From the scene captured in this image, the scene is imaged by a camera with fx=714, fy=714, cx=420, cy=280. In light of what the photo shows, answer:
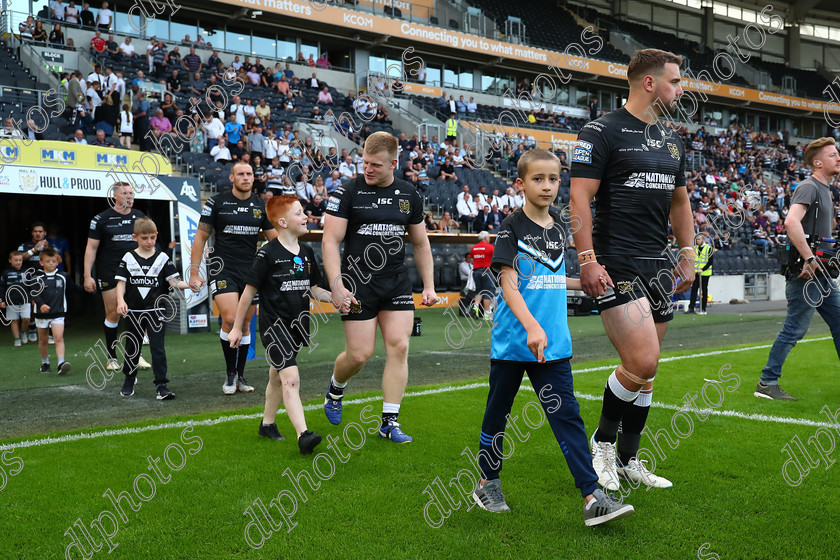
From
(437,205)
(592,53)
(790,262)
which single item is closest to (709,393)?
Answer: (790,262)

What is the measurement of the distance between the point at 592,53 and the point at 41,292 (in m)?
37.3

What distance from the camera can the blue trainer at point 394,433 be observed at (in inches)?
191

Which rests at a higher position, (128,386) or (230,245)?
(230,245)

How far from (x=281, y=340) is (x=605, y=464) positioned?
218 centimetres

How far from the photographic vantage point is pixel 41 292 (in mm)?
9188

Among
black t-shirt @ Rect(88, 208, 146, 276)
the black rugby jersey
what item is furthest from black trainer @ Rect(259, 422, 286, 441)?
the black rugby jersey

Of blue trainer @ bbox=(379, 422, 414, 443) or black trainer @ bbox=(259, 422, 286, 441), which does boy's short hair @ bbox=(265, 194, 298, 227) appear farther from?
blue trainer @ bbox=(379, 422, 414, 443)

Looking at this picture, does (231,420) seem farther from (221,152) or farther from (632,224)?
(221,152)

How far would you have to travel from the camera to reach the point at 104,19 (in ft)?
80.2

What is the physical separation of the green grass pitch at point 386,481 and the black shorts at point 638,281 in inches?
39.7

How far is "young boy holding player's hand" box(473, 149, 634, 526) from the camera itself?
3254mm

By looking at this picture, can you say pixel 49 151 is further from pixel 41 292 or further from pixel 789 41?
pixel 789 41

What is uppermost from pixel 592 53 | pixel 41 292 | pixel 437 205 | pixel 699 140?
pixel 592 53

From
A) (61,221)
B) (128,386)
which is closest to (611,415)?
(128,386)
